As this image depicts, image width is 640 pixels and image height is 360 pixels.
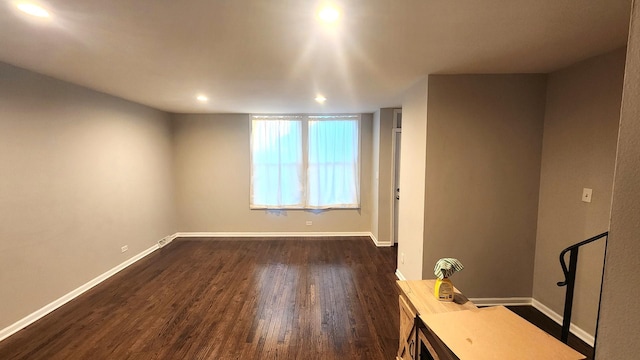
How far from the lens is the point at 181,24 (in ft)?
5.40

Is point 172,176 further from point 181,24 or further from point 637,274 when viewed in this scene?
point 637,274

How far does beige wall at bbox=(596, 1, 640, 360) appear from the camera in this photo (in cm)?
52

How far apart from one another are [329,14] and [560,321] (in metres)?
3.29

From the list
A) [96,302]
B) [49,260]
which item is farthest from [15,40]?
[96,302]

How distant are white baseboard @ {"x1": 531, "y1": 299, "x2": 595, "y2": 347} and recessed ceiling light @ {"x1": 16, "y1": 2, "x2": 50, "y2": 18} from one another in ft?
14.6

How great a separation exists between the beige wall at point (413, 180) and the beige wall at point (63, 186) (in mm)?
3843

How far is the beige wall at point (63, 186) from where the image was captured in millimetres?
2412

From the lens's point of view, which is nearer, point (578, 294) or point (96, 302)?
point (578, 294)

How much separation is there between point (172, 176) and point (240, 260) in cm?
233

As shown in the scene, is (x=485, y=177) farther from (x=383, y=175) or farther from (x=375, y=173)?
(x=375, y=173)

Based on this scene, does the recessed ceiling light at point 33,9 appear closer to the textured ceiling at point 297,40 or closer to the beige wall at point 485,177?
the textured ceiling at point 297,40

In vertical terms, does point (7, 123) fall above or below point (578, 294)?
above

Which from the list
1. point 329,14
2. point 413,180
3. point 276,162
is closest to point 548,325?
point 413,180

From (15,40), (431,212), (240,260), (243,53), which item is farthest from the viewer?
(240,260)
